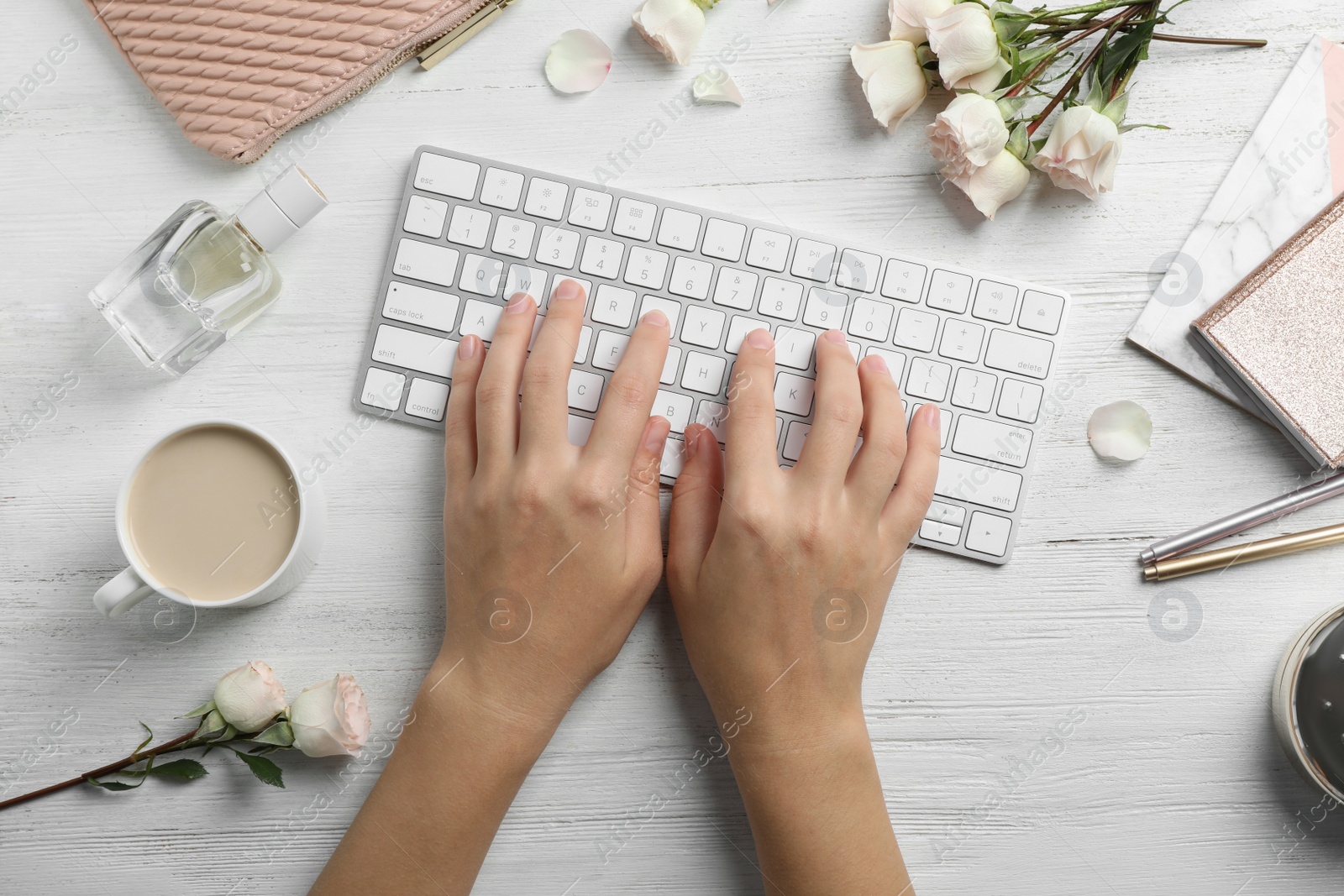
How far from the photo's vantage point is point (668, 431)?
0.62 meters

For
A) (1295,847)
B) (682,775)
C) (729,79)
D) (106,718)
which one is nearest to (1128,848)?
(1295,847)

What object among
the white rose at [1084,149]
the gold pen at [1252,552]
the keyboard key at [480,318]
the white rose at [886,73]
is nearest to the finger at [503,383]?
the keyboard key at [480,318]

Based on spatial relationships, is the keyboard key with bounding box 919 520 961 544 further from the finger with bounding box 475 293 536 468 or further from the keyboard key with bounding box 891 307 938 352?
the finger with bounding box 475 293 536 468

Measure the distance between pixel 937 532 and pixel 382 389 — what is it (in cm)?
47

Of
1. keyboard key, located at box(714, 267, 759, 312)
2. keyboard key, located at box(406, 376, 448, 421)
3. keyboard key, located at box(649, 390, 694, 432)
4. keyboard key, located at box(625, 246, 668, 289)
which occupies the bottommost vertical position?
keyboard key, located at box(649, 390, 694, 432)

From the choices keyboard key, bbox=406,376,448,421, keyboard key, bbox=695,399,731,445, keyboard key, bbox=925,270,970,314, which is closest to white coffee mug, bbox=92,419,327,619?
keyboard key, bbox=406,376,448,421

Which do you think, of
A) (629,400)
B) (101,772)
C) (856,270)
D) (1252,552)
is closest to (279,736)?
(101,772)

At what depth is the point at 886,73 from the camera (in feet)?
2.02

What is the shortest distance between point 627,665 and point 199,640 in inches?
14.1

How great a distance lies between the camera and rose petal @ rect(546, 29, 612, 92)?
0.65 metres

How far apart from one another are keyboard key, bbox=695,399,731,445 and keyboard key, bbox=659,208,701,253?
13 cm

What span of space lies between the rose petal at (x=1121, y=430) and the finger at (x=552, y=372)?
44 cm

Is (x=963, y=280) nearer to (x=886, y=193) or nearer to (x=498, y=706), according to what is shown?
(x=886, y=193)

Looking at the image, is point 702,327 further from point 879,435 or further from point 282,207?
point 282,207
